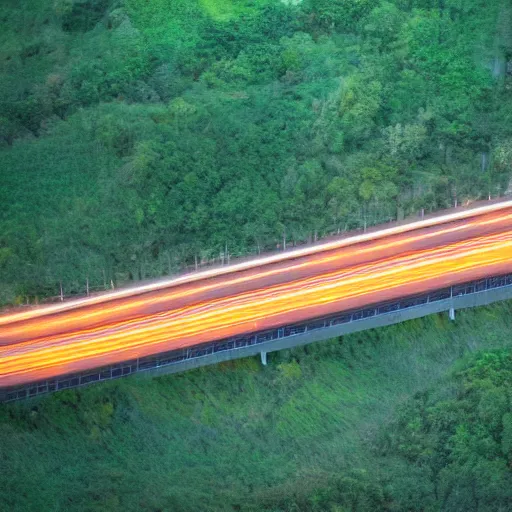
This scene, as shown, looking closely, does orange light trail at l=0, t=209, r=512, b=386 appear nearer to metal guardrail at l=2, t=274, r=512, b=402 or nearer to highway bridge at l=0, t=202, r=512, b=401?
highway bridge at l=0, t=202, r=512, b=401

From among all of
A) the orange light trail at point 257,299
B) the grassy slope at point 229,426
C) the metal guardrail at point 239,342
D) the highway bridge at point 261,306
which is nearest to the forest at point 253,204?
the grassy slope at point 229,426

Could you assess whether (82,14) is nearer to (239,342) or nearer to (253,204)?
(253,204)

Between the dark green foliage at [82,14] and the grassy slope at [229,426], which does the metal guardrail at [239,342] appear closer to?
the grassy slope at [229,426]

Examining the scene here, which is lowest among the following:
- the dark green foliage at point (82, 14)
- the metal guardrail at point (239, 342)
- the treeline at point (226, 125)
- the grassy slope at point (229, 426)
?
the grassy slope at point (229, 426)

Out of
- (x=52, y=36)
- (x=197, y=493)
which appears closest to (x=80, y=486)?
(x=197, y=493)

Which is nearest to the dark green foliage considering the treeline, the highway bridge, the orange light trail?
the treeline
